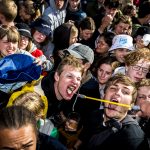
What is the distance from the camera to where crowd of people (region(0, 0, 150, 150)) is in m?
1.98

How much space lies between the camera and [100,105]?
342 cm

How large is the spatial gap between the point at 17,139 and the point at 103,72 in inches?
92.4

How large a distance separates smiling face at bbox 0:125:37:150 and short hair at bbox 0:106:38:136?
0.02 metres

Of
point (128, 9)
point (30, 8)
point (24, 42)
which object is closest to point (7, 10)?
point (24, 42)

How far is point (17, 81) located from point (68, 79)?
45cm

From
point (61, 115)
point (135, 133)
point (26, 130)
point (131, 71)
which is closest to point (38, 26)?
point (131, 71)

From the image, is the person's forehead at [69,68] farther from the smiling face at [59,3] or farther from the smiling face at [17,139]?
the smiling face at [59,3]

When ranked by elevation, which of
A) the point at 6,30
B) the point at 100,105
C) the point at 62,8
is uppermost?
the point at 62,8

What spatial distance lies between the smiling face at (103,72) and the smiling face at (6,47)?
99 cm

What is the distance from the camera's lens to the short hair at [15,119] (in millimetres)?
1687

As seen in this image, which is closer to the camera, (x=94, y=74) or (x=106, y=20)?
(x=94, y=74)

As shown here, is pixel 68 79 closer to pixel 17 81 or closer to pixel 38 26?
pixel 17 81

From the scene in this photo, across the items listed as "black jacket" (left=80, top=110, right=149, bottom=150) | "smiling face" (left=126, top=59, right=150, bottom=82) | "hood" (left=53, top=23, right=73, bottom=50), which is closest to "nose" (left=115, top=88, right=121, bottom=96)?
"black jacket" (left=80, top=110, right=149, bottom=150)

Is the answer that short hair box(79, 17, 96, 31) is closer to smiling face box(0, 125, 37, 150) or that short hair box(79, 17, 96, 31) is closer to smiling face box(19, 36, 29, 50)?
smiling face box(19, 36, 29, 50)
